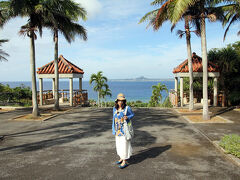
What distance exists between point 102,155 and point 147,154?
1.42 metres

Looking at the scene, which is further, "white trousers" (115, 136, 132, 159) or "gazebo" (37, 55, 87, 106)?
"gazebo" (37, 55, 87, 106)

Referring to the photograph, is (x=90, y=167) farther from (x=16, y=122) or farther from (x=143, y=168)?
(x=16, y=122)

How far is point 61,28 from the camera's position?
583 inches

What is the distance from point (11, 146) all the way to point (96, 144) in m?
3.09

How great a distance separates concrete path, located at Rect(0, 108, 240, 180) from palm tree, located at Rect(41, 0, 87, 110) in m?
7.51

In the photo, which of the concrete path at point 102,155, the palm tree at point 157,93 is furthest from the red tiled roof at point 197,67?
the palm tree at point 157,93

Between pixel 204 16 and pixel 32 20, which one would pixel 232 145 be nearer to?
pixel 204 16

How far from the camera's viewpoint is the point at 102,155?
6082mm

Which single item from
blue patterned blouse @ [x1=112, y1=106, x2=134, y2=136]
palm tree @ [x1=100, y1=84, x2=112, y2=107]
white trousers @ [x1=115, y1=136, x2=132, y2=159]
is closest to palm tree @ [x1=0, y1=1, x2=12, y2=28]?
blue patterned blouse @ [x1=112, y1=106, x2=134, y2=136]

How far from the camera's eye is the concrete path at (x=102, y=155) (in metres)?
4.86

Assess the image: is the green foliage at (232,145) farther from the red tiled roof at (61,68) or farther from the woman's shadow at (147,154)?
the red tiled roof at (61,68)

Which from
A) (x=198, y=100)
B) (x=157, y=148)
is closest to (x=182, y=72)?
(x=198, y=100)

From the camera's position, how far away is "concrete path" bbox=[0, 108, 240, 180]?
486 centimetres

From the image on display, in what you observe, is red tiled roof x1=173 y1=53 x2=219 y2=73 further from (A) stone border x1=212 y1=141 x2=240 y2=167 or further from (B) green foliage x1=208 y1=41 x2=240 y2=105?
(A) stone border x1=212 y1=141 x2=240 y2=167
